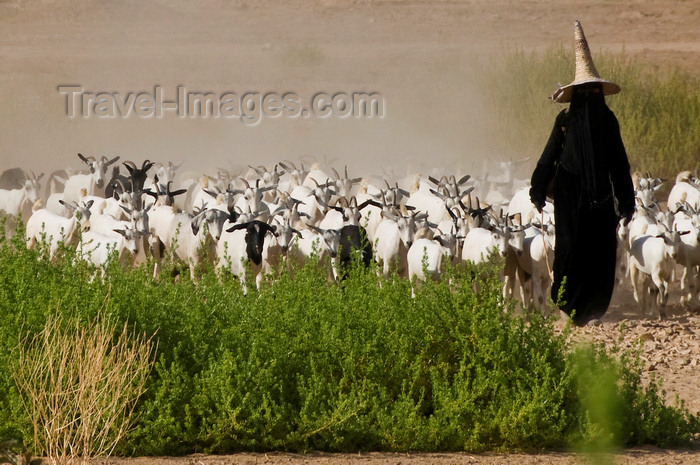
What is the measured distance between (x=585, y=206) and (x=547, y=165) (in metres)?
0.35

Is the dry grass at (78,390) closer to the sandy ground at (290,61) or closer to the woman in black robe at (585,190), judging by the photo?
the woman in black robe at (585,190)

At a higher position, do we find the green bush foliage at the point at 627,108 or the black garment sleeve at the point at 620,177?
the green bush foliage at the point at 627,108

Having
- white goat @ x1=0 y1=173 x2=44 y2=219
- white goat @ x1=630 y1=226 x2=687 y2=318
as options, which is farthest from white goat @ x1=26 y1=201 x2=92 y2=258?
white goat @ x1=630 y1=226 x2=687 y2=318

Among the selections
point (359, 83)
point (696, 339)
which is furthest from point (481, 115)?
point (696, 339)

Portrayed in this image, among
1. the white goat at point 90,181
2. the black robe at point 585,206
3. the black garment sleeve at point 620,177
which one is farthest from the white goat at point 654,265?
the white goat at point 90,181

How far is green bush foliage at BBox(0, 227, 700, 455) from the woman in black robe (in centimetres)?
37

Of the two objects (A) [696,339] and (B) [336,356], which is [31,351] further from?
(A) [696,339]

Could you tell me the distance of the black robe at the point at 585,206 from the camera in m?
6.68

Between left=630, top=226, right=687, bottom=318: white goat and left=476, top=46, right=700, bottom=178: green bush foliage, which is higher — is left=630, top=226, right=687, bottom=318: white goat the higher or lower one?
the lower one

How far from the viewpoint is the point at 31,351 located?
619 cm

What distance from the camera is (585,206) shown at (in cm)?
669

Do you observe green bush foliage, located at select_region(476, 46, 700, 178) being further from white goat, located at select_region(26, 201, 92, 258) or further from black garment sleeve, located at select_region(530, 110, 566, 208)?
black garment sleeve, located at select_region(530, 110, 566, 208)

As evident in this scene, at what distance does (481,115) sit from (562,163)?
27.3m

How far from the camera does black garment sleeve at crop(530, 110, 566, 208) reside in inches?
266
